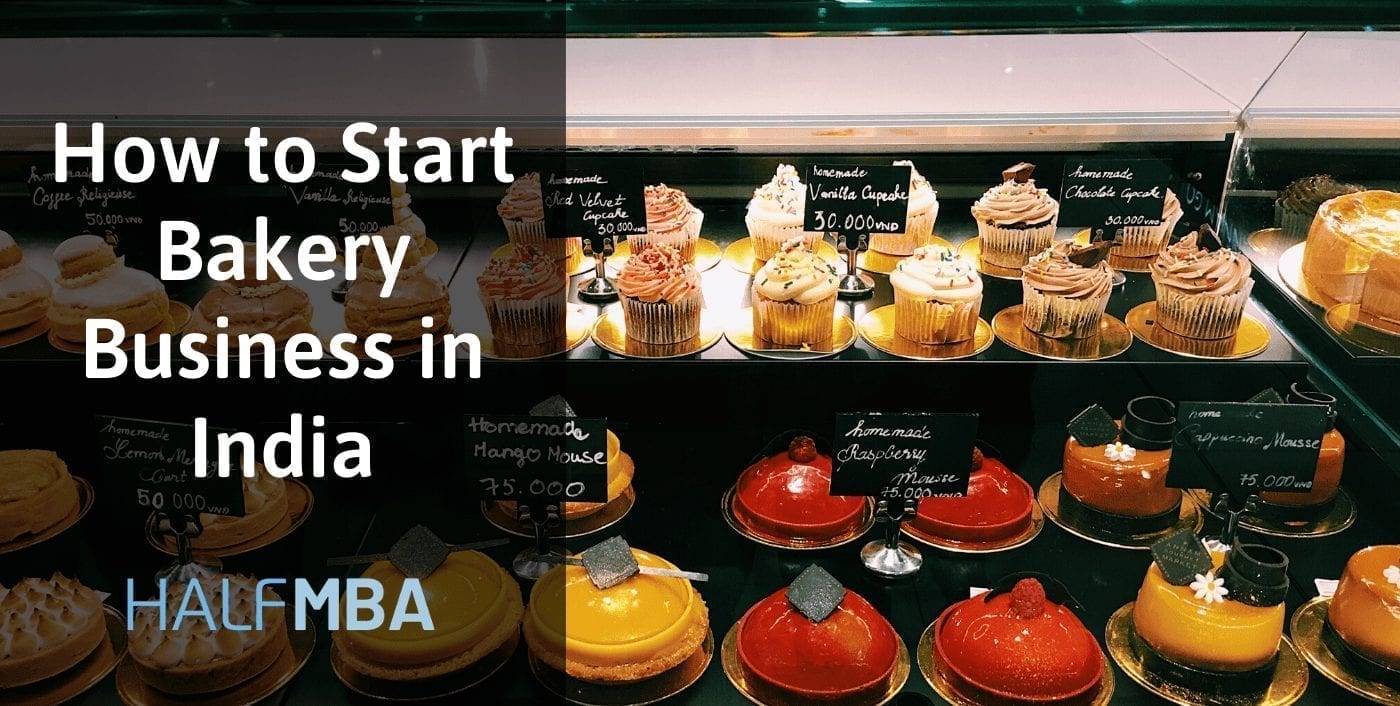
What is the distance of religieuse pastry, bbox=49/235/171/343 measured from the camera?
2812mm

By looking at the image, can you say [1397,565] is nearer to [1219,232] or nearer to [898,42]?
[1219,232]

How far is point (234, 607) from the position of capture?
95.9 inches

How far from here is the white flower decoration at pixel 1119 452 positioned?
2.83m

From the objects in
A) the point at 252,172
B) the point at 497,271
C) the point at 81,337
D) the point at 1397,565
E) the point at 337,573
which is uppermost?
the point at 252,172

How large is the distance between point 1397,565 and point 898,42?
1596mm

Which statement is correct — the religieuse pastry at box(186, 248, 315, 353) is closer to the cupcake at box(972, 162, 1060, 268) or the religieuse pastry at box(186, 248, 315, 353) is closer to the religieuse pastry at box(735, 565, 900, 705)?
the religieuse pastry at box(735, 565, 900, 705)

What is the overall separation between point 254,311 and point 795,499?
1.39 meters

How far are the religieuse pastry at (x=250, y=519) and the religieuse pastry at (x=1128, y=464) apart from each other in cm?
196

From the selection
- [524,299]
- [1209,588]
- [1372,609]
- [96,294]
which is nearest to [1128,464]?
[1209,588]

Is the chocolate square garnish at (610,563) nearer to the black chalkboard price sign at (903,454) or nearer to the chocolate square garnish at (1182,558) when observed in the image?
the black chalkboard price sign at (903,454)

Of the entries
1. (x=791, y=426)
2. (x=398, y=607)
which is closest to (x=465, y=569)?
(x=398, y=607)

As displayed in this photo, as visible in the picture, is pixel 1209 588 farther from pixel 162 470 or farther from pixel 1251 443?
pixel 162 470

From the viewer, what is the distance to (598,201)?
295 cm

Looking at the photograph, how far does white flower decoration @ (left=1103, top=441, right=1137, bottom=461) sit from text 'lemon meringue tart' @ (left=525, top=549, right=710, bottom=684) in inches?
42.7
